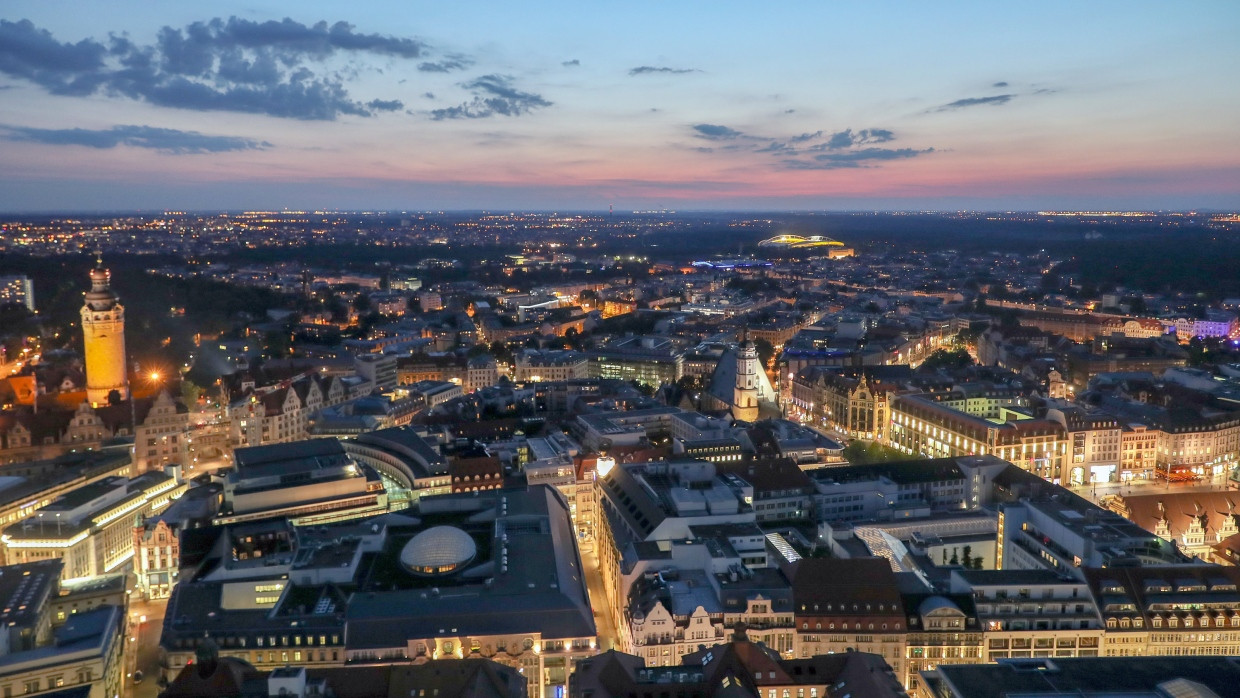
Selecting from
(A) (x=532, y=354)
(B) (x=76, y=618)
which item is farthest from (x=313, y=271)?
(B) (x=76, y=618)

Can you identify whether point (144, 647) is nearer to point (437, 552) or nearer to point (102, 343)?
point (437, 552)

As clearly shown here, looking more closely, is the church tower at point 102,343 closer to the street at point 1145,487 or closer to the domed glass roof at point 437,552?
the domed glass roof at point 437,552

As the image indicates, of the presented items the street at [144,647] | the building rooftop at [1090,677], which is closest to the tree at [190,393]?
the street at [144,647]

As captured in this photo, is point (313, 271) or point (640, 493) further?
point (313, 271)

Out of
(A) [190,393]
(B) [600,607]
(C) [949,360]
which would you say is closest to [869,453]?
(B) [600,607]

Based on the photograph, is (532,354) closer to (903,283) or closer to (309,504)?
(309,504)

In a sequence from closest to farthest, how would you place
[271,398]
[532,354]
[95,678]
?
[95,678] → [271,398] → [532,354]

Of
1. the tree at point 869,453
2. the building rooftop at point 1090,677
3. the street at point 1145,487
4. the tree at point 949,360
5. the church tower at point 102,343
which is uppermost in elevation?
the church tower at point 102,343
